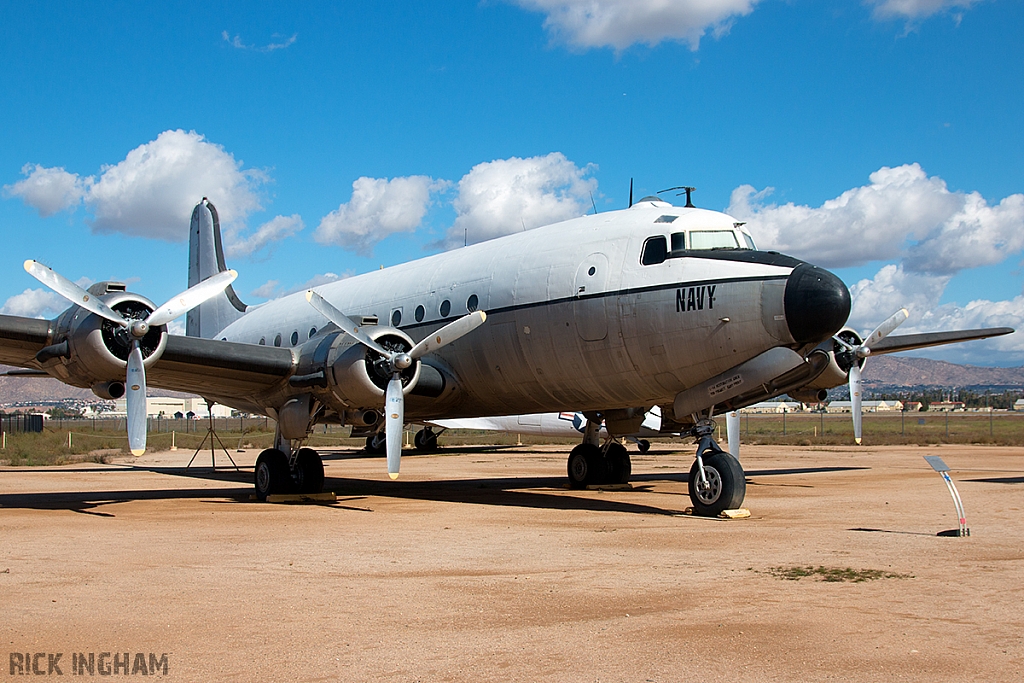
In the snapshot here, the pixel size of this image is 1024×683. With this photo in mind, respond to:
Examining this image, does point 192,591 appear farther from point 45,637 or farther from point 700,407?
point 700,407

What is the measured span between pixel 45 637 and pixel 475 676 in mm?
2846

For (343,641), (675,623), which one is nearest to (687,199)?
(675,623)

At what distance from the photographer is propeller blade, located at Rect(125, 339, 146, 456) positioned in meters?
12.5

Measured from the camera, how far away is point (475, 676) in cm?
496

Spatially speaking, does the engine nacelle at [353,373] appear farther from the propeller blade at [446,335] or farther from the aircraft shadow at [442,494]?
the aircraft shadow at [442,494]

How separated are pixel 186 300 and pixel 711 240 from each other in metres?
7.42

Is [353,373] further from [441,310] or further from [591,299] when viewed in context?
[591,299]

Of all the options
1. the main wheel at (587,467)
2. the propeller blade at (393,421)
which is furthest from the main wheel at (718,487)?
the main wheel at (587,467)

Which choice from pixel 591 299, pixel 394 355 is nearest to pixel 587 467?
pixel 394 355

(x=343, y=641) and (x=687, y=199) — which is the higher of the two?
(x=687, y=199)

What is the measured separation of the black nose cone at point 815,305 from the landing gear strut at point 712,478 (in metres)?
1.92

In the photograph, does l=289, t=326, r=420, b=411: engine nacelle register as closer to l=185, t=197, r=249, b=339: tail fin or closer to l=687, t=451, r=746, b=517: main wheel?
l=687, t=451, r=746, b=517: main wheel

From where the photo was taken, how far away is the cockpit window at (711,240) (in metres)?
12.5

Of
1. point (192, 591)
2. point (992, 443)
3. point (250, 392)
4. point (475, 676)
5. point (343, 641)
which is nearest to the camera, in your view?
point (475, 676)
